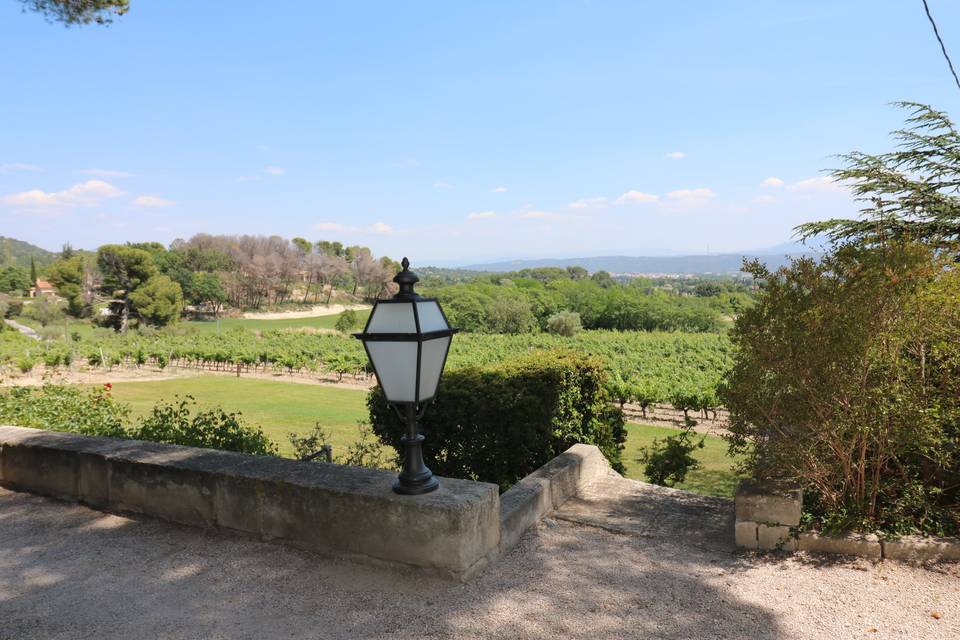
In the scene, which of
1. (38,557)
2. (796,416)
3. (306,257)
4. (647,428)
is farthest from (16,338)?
(306,257)

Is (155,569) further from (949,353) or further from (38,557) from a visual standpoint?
(949,353)

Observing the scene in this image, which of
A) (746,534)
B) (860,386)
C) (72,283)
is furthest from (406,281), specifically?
(72,283)

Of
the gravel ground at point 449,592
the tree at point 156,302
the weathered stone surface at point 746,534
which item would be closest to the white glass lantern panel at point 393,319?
the gravel ground at point 449,592

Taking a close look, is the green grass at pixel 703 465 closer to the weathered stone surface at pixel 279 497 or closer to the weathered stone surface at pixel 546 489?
the weathered stone surface at pixel 546 489

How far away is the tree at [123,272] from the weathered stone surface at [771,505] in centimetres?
6233

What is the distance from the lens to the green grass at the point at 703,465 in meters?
11.4

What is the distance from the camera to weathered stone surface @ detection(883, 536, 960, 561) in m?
3.28

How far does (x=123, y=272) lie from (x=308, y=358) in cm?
3037

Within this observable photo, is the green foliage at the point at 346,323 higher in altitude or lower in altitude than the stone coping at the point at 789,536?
lower

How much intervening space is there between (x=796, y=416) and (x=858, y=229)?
20.4 ft

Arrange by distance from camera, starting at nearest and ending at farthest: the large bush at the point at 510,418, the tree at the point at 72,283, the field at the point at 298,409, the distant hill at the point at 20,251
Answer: the large bush at the point at 510,418 → the field at the point at 298,409 → the tree at the point at 72,283 → the distant hill at the point at 20,251

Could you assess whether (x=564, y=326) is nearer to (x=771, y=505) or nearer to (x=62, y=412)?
(x=62, y=412)

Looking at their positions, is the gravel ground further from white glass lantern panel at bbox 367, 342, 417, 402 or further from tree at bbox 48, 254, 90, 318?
tree at bbox 48, 254, 90, 318

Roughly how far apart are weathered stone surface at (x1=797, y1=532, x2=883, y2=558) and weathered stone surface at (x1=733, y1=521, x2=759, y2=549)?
26 centimetres
